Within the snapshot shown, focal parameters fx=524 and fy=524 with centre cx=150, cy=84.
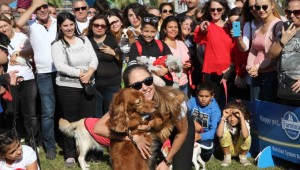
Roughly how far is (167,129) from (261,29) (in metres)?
3.07

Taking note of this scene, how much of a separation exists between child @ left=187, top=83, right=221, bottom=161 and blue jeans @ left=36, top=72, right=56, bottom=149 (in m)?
1.88

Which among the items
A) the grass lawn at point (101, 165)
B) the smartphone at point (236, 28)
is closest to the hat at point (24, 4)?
the grass lawn at point (101, 165)

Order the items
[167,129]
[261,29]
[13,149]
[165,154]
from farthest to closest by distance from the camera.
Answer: [261,29]
[13,149]
[165,154]
[167,129]

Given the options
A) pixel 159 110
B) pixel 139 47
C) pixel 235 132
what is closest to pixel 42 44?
pixel 139 47

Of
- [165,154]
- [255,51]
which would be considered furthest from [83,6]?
[165,154]

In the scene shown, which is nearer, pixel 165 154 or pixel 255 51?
pixel 165 154

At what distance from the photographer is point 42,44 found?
694 cm

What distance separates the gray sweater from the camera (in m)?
6.54

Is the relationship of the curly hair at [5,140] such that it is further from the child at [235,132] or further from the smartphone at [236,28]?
the smartphone at [236,28]

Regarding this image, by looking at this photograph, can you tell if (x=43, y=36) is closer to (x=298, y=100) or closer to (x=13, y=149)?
(x=13, y=149)

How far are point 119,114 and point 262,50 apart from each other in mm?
3350

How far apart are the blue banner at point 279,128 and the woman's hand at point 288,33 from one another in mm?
Answer: 814

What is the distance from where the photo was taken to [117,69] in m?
7.12

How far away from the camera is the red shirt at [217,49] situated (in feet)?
22.9
